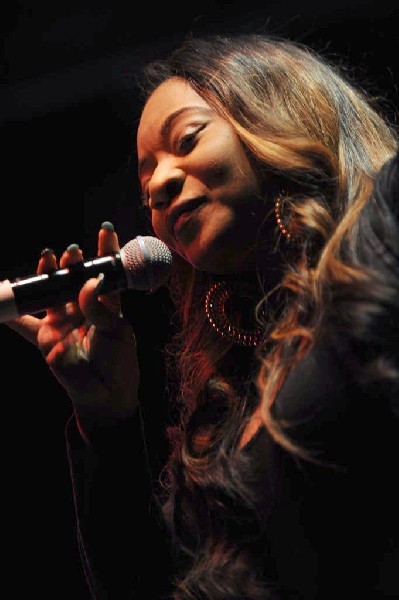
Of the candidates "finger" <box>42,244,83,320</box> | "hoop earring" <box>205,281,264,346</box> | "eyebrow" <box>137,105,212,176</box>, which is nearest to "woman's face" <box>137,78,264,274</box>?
"eyebrow" <box>137,105,212,176</box>

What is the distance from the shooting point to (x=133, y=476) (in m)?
1.38

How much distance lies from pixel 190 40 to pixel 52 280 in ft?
2.14

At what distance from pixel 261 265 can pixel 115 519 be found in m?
0.49

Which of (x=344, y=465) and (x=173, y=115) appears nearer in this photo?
(x=344, y=465)

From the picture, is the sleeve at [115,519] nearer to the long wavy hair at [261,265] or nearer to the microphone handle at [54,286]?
the long wavy hair at [261,265]

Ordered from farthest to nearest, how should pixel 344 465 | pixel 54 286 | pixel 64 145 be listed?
1. pixel 64 145
2. pixel 54 286
3. pixel 344 465

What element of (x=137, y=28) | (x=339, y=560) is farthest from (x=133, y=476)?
(x=137, y=28)

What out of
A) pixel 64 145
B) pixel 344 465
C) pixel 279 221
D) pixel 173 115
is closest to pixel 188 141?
pixel 173 115

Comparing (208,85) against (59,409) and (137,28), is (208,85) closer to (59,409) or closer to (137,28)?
(137,28)

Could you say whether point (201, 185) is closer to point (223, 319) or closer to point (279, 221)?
point (279, 221)

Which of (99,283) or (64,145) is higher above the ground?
(99,283)

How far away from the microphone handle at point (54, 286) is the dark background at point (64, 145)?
29.5 inches

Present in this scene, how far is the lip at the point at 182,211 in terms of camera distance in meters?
1.32

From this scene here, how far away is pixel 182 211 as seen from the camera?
4.37 ft
